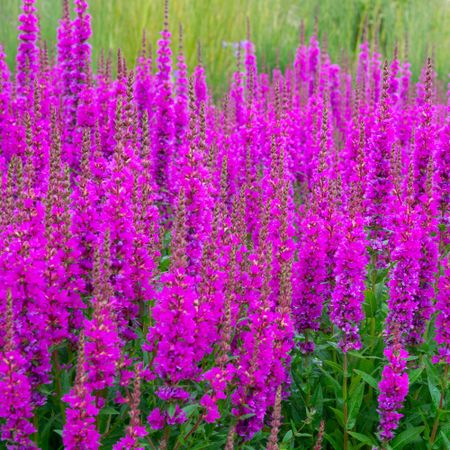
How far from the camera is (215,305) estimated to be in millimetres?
3779

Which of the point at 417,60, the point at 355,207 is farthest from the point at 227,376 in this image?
the point at 417,60

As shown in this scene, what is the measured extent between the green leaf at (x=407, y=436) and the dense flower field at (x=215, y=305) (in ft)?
0.06

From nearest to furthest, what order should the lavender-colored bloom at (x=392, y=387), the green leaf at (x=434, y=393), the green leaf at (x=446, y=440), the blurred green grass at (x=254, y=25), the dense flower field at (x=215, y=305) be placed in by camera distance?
the dense flower field at (x=215, y=305)
the lavender-colored bloom at (x=392, y=387)
the green leaf at (x=446, y=440)
the green leaf at (x=434, y=393)
the blurred green grass at (x=254, y=25)

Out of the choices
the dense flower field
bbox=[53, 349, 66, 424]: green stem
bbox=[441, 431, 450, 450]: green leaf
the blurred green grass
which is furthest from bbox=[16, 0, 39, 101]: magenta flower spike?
bbox=[441, 431, 450, 450]: green leaf

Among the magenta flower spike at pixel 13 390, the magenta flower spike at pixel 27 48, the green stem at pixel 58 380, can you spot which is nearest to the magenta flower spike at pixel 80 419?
the magenta flower spike at pixel 13 390

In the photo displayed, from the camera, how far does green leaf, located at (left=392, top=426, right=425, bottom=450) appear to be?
4500 mm

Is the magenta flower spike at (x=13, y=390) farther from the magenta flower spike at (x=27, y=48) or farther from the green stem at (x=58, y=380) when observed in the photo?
the magenta flower spike at (x=27, y=48)

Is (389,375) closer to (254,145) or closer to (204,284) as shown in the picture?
(204,284)

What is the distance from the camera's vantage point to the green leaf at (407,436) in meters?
4.50

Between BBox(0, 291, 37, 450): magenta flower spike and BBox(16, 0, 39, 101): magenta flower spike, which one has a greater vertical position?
BBox(16, 0, 39, 101): magenta flower spike

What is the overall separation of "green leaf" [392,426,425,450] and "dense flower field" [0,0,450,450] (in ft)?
0.06

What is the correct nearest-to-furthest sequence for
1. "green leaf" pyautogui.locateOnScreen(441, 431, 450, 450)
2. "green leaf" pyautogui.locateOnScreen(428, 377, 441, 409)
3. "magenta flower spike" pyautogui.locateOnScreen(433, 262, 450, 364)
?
"magenta flower spike" pyautogui.locateOnScreen(433, 262, 450, 364) < "green leaf" pyautogui.locateOnScreen(441, 431, 450, 450) < "green leaf" pyautogui.locateOnScreen(428, 377, 441, 409)

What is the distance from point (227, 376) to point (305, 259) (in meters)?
1.05

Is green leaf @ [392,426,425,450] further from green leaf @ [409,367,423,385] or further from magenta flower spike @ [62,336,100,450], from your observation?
magenta flower spike @ [62,336,100,450]
